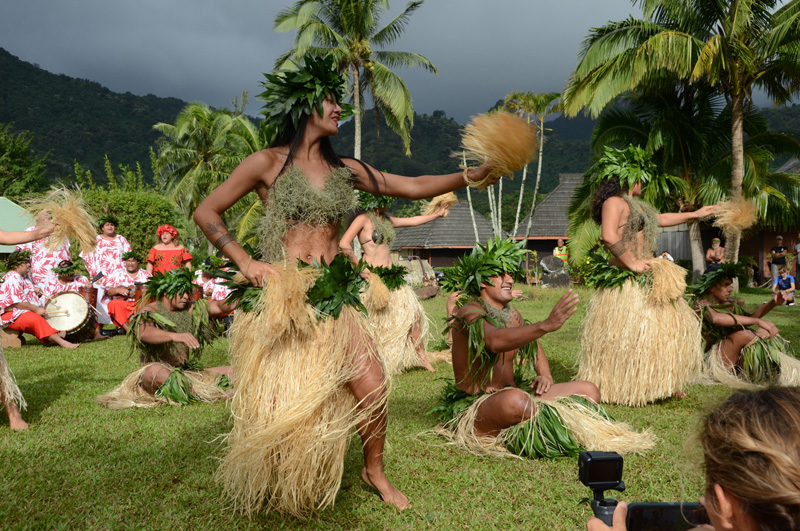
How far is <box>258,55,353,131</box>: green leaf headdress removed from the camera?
8.89 feet

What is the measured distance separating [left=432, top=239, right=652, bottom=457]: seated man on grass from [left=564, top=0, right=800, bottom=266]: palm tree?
10.6 metres

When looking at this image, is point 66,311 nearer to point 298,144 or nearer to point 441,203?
point 441,203

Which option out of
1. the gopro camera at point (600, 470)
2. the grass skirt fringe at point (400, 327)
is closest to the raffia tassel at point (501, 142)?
the gopro camera at point (600, 470)

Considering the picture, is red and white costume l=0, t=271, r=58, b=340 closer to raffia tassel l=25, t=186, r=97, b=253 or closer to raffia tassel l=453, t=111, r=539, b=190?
raffia tassel l=25, t=186, r=97, b=253

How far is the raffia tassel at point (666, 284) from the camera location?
4.36 meters

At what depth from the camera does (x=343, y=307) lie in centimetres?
263

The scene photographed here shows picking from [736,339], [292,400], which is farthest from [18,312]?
[736,339]

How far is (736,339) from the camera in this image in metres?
4.94

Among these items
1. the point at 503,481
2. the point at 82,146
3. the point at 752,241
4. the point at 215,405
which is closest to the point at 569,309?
the point at 503,481

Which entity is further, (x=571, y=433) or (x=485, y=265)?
(x=485, y=265)

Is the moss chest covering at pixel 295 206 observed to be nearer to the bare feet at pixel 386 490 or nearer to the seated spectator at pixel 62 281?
the bare feet at pixel 386 490

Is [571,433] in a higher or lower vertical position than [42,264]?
lower

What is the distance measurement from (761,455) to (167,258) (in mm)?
7806

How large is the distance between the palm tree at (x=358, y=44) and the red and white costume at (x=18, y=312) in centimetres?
1390
